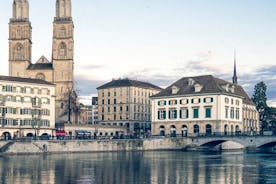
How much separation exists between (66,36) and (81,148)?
59.7m

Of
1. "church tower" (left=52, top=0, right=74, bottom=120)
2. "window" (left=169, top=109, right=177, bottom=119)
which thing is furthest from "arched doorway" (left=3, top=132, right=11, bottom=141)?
"church tower" (left=52, top=0, right=74, bottom=120)

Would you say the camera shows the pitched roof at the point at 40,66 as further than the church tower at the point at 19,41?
Yes

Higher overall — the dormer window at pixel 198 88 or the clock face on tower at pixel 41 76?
the clock face on tower at pixel 41 76

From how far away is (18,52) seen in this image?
479ft

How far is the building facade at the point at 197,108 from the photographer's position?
115625mm

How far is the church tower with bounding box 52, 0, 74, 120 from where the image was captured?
145 metres

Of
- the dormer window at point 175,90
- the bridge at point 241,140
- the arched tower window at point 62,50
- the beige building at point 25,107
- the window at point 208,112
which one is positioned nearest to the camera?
the bridge at point 241,140

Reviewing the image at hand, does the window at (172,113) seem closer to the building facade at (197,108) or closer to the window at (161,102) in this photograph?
the building facade at (197,108)

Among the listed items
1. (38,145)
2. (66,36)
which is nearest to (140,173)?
(38,145)

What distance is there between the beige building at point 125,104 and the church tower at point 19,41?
25.9 metres

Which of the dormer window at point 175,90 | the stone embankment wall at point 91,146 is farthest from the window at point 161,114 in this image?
the stone embankment wall at point 91,146

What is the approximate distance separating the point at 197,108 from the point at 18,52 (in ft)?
183

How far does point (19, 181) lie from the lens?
43.0 meters

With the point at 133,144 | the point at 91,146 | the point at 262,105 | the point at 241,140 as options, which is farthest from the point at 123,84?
the point at 91,146
